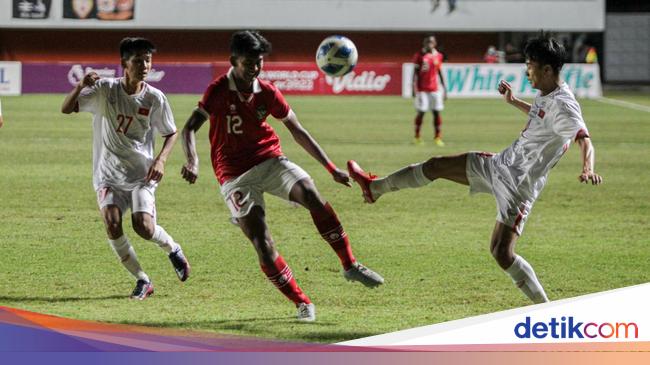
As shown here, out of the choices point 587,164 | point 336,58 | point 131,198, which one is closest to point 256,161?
point 131,198

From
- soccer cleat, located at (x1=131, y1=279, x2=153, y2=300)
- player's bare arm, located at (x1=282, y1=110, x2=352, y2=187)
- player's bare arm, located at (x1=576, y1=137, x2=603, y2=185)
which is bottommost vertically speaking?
soccer cleat, located at (x1=131, y1=279, x2=153, y2=300)

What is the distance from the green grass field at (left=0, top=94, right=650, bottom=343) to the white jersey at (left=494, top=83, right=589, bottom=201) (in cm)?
118

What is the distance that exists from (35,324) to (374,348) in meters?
2.35

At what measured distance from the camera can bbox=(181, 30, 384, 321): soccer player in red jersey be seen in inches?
315

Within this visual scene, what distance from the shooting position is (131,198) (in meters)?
8.90

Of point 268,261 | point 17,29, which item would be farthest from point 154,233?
point 17,29

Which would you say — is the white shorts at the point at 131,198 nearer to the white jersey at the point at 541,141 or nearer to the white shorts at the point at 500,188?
the white shorts at the point at 500,188

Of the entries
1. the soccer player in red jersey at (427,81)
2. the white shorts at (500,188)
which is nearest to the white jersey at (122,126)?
the white shorts at (500,188)

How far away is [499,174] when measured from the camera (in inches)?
323

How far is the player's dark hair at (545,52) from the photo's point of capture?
7812 millimetres

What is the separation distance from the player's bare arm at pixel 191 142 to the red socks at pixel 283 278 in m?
0.84

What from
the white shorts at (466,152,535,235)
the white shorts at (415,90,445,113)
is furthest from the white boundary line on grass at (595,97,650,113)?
the white shorts at (466,152,535,235)

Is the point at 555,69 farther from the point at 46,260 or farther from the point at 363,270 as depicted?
the point at 46,260

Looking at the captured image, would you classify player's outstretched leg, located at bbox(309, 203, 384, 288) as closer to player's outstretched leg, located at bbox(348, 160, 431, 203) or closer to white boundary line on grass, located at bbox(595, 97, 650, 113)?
player's outstretched leg, located at bbox(348, 160, 431, 203)
